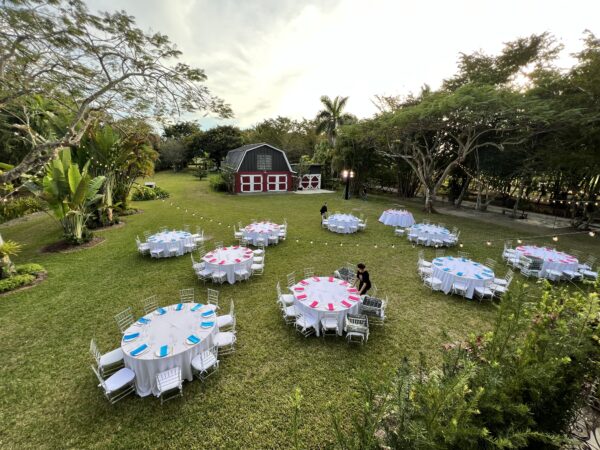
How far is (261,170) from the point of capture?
33.2 meters

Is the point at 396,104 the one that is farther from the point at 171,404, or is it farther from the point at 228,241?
the point at 171,404

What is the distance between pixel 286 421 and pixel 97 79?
12561 millimetres

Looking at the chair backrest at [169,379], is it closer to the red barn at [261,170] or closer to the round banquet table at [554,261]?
the round banquet table at [554,261]

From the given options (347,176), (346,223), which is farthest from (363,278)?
(347,176)

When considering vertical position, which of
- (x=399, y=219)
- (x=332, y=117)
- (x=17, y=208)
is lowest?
(x=17, y=208)

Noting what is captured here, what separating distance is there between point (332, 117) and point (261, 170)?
19313 mm

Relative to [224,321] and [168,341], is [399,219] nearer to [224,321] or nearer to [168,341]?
[224,321]

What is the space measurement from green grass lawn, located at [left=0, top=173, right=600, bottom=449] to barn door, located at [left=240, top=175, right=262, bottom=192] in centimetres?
1923

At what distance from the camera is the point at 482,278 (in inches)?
369

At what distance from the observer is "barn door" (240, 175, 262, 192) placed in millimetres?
32719

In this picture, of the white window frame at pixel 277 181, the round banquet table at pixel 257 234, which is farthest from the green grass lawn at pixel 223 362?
the white window frame at pixel 277 181

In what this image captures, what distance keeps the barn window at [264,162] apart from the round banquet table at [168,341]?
1084 inches

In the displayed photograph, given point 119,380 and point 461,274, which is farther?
point 461,274

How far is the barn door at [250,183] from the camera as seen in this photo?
107ft
